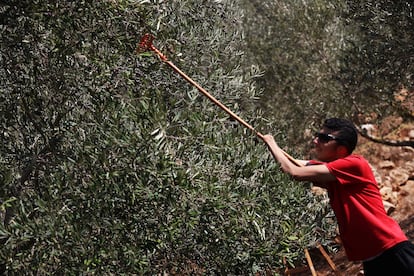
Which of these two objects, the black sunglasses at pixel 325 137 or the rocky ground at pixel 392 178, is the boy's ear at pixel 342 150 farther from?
the rocky ground at pixel 392 178

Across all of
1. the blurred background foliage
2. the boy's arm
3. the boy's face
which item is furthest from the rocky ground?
A: the boy's arm

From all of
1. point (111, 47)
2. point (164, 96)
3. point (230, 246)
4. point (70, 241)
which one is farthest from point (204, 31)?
point (70, 241)

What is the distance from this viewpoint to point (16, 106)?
6637mm

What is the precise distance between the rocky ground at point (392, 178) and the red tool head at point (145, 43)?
8.32 metres

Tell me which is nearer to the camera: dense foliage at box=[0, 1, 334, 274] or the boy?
the boy

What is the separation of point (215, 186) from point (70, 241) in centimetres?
144

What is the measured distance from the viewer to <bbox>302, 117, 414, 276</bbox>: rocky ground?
49.6 feet

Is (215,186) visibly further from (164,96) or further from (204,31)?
(204,31)

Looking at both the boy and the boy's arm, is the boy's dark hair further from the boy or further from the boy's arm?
the boy's arm

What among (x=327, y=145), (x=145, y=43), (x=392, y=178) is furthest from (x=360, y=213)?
(x=392, y=178)

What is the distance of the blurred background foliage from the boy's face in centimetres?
99

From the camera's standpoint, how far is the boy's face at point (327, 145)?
18.5ft

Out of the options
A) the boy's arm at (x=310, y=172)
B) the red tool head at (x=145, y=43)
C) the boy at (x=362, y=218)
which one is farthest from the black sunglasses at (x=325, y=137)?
the red tool head at (x=145, y=43)

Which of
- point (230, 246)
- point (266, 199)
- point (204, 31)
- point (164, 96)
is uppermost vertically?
point (204, 31)
